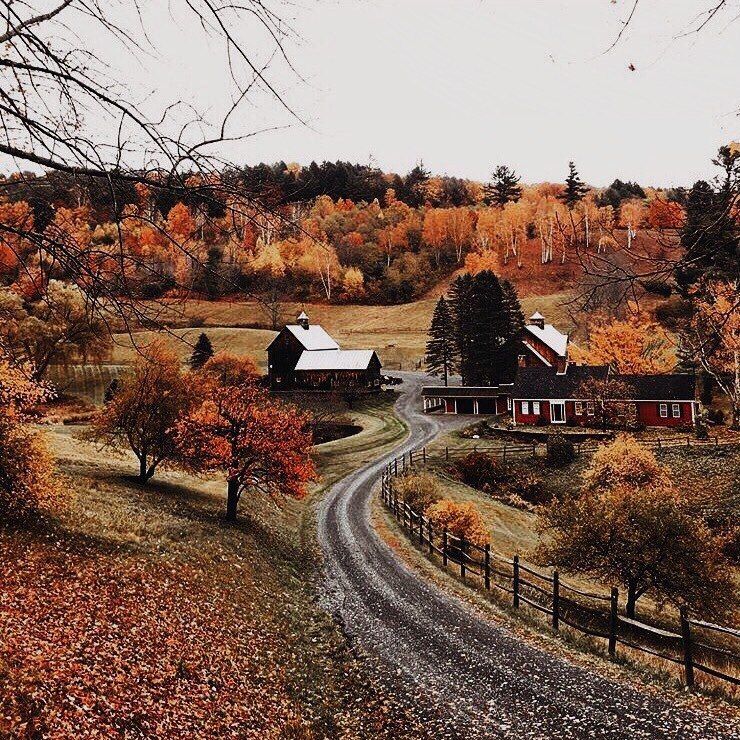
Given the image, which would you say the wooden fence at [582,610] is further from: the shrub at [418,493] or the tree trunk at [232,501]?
the tree trunk at [232,501]

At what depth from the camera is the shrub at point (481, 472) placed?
3756 centimetres

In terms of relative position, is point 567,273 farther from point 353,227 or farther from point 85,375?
point 85,375

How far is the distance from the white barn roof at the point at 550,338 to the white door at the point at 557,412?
55.1 ft

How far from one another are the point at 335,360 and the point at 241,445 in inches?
A: 1801

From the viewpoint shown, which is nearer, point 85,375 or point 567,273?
point 85,375

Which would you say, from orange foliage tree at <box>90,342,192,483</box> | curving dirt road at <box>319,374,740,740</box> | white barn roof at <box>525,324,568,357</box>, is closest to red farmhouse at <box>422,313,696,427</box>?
white barn roof at <box>525,324,568,357</box>

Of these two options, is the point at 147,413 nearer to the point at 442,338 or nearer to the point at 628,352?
the point at 442,338

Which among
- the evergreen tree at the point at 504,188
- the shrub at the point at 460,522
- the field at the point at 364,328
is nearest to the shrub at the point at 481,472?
the shrub at the point at 460,522

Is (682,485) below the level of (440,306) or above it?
below

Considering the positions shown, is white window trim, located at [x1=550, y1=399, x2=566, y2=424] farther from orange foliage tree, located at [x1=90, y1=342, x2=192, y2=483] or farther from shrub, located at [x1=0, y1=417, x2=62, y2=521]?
shrub, located at [x1=0, y1=417, x2=62, y2=521]

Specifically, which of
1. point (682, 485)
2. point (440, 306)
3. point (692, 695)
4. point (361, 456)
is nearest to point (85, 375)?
point (361, 456)

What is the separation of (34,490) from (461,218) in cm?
13351

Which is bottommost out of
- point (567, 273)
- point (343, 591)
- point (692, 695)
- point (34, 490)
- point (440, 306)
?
point (343, 591)

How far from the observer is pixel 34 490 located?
48.3ft
